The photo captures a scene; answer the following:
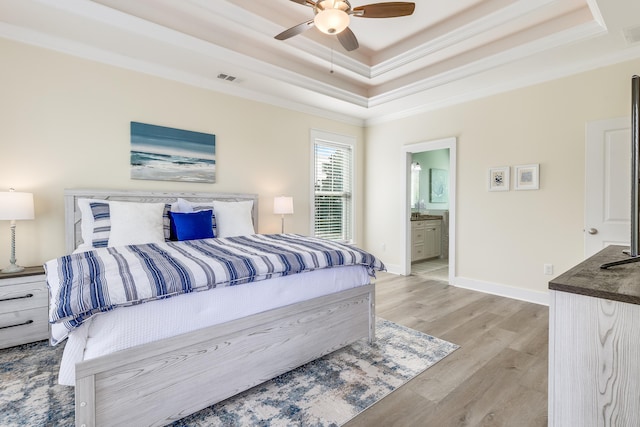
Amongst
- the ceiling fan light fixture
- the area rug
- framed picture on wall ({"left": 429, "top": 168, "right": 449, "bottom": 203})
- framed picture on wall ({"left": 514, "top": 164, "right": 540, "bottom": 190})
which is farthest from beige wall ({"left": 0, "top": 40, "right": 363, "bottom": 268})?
framed picture on wall ({"left": 429, "top": 168, "right": 449, "bottom": 203})

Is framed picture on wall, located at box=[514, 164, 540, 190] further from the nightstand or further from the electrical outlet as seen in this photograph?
the nightstand

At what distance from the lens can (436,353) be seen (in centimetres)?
244

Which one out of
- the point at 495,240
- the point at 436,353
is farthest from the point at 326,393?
the point at 495,240

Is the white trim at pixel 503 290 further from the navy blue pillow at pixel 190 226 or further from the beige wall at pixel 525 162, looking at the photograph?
the navy blue pillow at pixel 190 226

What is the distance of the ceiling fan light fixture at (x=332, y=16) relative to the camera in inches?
87.7

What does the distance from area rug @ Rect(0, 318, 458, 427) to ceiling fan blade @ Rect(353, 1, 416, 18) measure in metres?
2.68

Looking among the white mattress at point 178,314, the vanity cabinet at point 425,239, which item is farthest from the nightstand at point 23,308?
the vanity cabinet at point 425,239

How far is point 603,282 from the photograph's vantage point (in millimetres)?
1031

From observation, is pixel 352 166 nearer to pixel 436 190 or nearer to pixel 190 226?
pixel 436 190

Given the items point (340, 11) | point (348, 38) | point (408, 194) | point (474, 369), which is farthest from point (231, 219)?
point (408, 194)

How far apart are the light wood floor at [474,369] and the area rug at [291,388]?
0.38ft

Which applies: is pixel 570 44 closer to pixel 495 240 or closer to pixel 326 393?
pixel 495 240

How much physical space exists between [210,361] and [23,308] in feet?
6.37

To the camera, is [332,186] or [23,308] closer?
[23,308]
